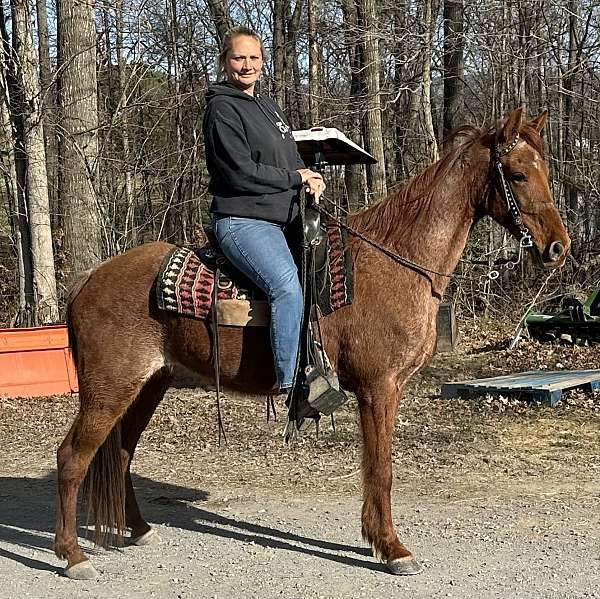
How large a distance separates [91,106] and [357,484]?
25.9ft

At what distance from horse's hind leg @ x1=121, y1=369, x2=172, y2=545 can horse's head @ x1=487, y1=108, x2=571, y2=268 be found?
90.0 inches

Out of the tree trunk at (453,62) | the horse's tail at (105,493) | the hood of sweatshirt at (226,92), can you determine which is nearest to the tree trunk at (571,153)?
the tree trunk at (453,62)

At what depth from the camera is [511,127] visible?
15.0ft

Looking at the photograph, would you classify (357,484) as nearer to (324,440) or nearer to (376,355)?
(324,440)

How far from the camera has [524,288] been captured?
52.5 feet

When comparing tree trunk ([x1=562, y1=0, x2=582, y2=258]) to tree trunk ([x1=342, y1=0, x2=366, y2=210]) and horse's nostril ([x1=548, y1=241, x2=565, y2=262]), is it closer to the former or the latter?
tree trunk ([x1=342, y1=0, x2=366, y2=210])

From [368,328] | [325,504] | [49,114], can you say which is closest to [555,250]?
[368,328]

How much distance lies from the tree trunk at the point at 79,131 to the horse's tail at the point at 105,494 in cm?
728

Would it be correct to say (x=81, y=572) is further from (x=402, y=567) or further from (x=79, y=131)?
(x=79, y=131)

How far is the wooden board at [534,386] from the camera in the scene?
8.85m

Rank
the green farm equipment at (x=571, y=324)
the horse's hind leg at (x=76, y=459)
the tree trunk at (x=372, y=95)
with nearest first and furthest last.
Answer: the horse's hind leg at (x=76, y=459), the green farm equipment at (x=571, y=324), the tree trunk at (x=372, y=95)

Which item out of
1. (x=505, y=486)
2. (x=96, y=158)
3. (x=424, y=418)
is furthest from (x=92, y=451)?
(x=96, y=158)

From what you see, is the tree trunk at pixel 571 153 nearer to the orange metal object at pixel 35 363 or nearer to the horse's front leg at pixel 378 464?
the orange metal object at pixel 35 363

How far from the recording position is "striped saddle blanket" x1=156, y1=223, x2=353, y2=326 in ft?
15.6
